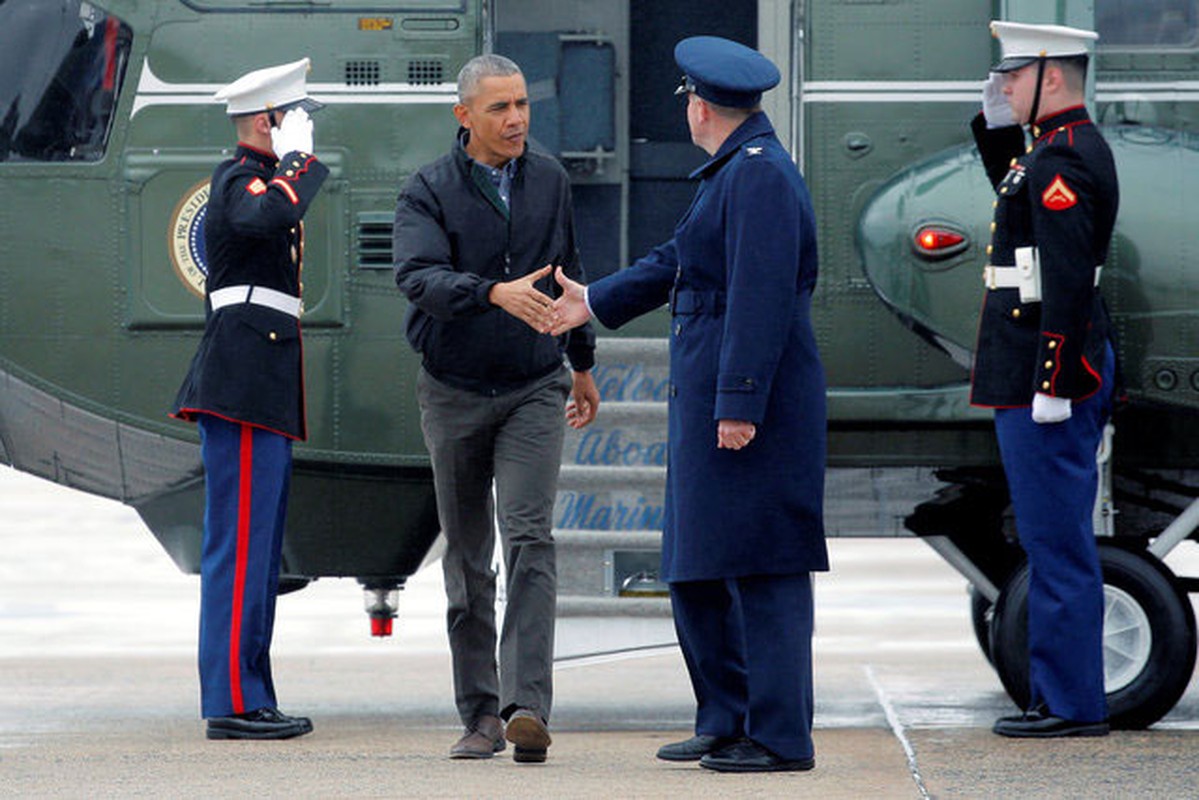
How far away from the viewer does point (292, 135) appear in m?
7.11

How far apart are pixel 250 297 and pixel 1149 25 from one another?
10.0 feet

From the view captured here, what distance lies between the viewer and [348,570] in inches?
310

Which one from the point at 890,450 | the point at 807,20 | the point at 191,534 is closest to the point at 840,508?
the point at 890,450

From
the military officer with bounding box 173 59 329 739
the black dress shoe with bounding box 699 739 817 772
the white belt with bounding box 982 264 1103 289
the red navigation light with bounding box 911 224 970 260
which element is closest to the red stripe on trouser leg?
the military officer with bounding box 173 59 329 739

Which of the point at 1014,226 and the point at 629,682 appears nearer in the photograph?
the point at 1014,226

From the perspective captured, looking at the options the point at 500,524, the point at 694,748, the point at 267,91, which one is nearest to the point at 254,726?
the point at 500,524

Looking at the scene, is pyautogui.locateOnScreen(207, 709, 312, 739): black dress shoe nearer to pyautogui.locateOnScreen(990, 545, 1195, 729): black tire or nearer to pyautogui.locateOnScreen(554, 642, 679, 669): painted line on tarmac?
pyautogui.locateOnScreen(554, 642, 679, 669): painted line on tarmac

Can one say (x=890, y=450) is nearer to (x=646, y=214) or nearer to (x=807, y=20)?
(x=807, y=20)

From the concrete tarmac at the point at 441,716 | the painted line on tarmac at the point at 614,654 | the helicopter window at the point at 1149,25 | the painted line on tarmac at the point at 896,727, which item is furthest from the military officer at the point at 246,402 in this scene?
the helicopter window at the point at 1149,25

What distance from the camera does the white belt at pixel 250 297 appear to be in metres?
7.13

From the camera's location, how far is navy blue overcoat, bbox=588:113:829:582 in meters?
5.97

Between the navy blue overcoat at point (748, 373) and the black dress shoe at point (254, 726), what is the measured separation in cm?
151

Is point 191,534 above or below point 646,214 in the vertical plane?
below

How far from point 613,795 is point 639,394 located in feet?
7.33
